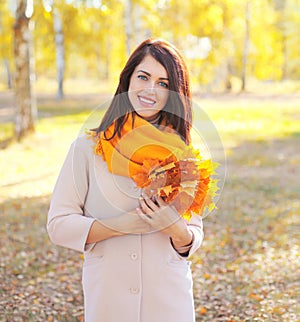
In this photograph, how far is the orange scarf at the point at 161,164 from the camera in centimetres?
187

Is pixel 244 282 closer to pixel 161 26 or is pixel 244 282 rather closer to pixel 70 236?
pixel 70 236

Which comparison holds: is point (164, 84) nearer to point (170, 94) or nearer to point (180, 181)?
point (170, 94)

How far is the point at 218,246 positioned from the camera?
6.23 meters

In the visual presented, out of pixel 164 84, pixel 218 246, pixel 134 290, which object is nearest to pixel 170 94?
pixel 164 84

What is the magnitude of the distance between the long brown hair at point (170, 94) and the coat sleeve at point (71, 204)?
160 millimetres

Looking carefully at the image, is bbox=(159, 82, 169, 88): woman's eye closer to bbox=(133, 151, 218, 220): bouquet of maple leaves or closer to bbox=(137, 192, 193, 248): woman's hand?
bbox=(133, 151, 218, 220): bouquet of maple leaves

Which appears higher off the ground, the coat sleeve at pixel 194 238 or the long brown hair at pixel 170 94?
the long brown hair at pixel 170 94

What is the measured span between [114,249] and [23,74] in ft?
33.6

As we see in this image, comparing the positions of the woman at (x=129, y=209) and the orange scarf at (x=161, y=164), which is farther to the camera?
the woman at (x=129, y=209)

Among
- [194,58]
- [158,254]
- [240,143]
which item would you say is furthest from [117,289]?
[194,58]

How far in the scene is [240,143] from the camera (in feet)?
47.1

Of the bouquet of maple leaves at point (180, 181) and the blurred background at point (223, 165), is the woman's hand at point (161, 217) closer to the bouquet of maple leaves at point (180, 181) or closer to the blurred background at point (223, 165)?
the bouquet of maple leaves at point (180, 181)

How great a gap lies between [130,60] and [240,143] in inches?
493

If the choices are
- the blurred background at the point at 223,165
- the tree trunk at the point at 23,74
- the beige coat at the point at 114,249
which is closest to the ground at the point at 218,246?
the blurred background at the point at 223,165
